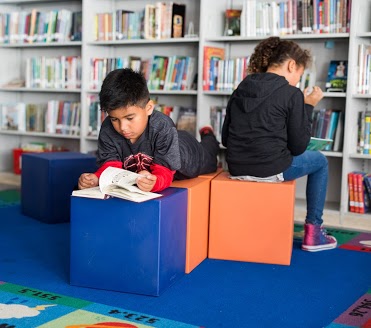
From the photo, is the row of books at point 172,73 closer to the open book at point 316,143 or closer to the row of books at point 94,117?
the row of books at point 94,117

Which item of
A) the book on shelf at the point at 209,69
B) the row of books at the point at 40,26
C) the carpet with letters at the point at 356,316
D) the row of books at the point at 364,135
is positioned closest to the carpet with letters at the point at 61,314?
the carpet with letters at the point at 356,316

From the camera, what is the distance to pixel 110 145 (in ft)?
8.84

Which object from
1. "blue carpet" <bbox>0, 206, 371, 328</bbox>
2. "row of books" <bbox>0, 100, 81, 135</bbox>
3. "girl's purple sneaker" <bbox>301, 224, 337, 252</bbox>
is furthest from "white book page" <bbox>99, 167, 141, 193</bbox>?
"row of books" <bbox>0, 100, 81, 135</bbox>

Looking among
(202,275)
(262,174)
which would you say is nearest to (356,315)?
(202,275)

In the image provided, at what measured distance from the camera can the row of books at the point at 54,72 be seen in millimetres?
4879

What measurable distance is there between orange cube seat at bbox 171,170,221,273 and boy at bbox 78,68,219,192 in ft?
0.30

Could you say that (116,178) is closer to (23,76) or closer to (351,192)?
(351,192)

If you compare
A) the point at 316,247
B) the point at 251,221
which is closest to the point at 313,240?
the point at 316,247

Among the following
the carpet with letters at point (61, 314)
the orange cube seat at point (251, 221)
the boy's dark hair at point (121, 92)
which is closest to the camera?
the carpet with letters at point (61, 314)

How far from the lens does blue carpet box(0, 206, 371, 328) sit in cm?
210

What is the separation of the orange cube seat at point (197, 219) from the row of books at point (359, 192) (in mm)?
1202

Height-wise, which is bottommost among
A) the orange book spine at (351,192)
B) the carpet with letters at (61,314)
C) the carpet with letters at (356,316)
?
the carpet with letters at (356,316)

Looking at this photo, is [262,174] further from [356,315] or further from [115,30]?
[115,30]

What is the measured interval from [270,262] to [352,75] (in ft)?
4.76
